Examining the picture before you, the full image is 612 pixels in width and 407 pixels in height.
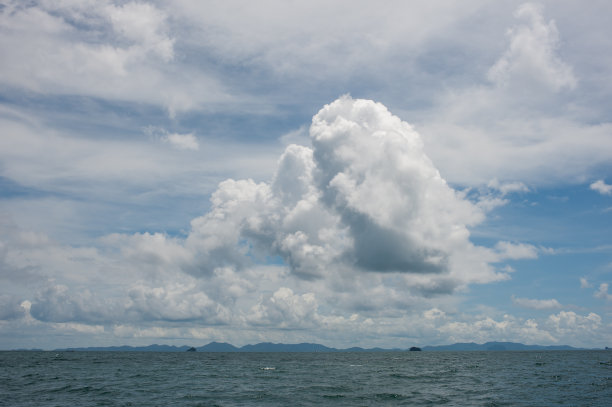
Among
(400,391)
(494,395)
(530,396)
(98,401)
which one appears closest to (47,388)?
(98,401)

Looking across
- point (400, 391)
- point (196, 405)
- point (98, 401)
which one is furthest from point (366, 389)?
point (98, 401)

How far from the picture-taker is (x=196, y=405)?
54.7m

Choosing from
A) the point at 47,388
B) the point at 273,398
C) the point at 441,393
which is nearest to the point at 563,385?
the point at 441,393

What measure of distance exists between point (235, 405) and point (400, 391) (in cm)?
2919

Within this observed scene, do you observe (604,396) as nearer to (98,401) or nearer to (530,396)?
(530,396)

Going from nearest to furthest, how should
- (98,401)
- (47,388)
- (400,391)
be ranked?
(98,401) < (400,391) < (47,388)

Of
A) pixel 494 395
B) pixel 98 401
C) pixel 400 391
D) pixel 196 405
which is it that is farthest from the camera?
pixel 400 391

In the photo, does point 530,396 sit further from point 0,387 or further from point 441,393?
point 0,387

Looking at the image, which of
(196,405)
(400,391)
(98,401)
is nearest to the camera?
(196,405)

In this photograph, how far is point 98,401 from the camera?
58531 mm

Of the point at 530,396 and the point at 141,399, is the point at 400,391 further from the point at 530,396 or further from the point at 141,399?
the point at 141,399

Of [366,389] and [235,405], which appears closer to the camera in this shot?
[235,405]

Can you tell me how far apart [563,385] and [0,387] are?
104859 millimetres

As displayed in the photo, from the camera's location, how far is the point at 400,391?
225 ft
